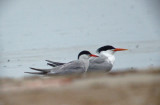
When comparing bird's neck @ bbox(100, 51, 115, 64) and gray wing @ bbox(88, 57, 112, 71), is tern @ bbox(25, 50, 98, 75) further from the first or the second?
A: bird's neck @ bbox(100, 51, 115, 64)

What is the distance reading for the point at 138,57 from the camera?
663 cm

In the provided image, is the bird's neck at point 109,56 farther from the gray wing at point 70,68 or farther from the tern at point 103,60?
the gray wing at point 70,68

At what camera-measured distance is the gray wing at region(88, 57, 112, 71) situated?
6182 mm

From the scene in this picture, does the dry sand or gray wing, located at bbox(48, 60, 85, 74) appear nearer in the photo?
the dry sand

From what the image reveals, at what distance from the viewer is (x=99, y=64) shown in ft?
20.7

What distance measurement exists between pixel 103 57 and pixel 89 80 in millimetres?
4013

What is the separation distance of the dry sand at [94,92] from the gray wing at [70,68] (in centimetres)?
293

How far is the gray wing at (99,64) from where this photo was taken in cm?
618

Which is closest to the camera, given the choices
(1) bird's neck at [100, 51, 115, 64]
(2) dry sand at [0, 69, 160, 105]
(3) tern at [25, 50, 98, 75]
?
(2) dry sand at [0, 69, 160, 105]

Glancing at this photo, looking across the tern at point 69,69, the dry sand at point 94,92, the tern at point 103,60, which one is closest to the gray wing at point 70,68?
the tern at point 69,69

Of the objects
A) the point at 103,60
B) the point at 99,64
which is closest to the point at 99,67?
the point at 99,64

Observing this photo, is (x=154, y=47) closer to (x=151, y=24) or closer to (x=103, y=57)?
(x=103, y=57)

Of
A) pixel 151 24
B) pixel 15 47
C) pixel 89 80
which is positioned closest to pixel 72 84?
pixel 89 80

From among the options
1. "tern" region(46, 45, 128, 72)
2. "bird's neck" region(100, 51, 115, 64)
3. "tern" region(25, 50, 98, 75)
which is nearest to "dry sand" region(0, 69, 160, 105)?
"tern" region(25, 50, 98, 75)
